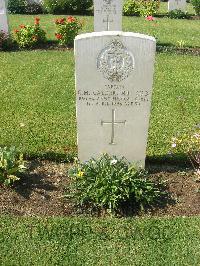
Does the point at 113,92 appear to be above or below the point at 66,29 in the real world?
below

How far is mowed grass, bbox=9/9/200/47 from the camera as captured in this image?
13.8 m

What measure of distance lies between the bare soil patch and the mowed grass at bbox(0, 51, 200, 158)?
502 mm

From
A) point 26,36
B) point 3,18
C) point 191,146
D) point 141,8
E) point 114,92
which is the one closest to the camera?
point 114,92

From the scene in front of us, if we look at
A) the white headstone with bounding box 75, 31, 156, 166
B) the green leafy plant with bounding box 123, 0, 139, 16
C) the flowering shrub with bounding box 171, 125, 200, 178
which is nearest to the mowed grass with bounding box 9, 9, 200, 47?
the green leafy plant with bounding box 123, 0, 139, 16

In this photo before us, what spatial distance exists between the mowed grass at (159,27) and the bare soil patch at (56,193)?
7999mm

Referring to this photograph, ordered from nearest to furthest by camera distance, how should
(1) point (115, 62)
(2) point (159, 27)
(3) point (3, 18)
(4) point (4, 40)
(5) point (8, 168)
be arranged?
(1) point (115, 62) → (5) point (8, 168) → (4) point (4, 40) → (3) point (3, 18) → (2) point (159, 27)

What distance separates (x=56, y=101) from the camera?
8500 millimetres

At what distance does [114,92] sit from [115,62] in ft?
1.30

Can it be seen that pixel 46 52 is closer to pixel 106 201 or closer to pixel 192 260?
pixel 106 201

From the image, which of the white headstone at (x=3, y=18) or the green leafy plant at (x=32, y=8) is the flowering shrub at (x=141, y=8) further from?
the white headstone at (x=3, y=18)

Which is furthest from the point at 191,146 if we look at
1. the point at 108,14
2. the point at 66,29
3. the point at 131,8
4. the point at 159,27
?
the point at 131,8

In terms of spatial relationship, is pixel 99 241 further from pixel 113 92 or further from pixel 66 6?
pixel 66 6

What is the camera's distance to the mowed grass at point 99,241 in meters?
4.47

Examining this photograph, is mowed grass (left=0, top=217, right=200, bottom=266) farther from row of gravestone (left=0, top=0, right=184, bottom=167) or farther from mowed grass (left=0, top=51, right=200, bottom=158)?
mowed grass (left=0, top=51, right=200, bottom=158)
